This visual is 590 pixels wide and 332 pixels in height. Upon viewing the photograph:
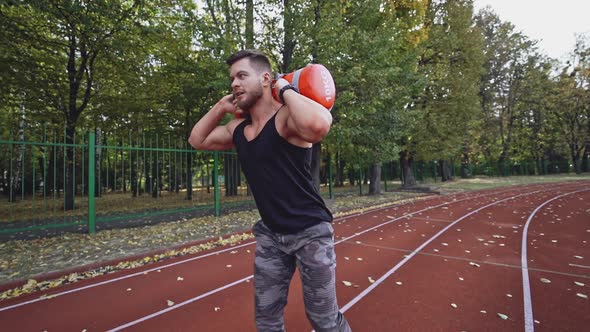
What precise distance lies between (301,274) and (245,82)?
1131 millimetres

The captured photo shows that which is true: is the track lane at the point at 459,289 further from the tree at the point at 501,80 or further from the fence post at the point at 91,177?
the tree at the point at 501,80

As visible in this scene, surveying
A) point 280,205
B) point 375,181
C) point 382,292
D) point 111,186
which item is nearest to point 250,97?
point 280,205

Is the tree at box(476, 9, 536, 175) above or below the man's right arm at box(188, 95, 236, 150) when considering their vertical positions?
above

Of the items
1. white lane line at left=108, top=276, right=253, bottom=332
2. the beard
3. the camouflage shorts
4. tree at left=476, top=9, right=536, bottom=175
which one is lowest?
white lane line at left=108, top=276, right=253, bottom=332

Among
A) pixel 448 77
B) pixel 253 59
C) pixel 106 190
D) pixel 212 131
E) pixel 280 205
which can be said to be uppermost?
pixel 448 77

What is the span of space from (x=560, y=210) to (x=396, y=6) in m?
12.6

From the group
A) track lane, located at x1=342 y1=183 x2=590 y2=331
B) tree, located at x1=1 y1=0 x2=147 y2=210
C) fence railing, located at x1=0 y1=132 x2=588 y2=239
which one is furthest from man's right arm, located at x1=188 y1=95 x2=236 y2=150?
tree, located at x1=1 y1=0 x2=147 y2=210

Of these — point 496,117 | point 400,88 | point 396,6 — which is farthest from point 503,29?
point 400,88

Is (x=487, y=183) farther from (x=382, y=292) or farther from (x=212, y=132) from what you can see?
(x=212, y=132)

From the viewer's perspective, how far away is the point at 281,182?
1654mm

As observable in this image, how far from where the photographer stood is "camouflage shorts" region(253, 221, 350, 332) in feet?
5.22

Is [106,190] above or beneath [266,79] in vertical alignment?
beneath

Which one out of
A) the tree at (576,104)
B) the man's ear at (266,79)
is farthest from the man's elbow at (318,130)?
the tree at (576,104)

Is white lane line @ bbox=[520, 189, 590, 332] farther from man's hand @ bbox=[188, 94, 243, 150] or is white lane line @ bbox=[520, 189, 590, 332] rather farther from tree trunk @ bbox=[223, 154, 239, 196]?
tree trunk @ bbox=[223, 154, 239, 196]
